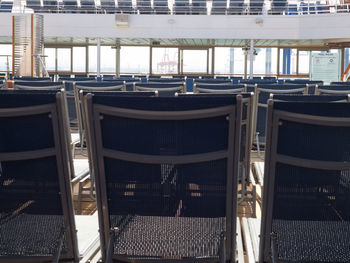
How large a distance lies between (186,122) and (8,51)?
23.2m

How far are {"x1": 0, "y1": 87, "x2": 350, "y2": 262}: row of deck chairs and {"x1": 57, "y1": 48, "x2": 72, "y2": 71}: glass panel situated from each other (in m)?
20.7

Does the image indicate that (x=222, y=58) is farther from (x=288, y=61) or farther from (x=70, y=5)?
(x=70, y=5)

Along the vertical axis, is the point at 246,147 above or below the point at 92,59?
below

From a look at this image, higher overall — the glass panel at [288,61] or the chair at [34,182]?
the glass panel at [288,61]

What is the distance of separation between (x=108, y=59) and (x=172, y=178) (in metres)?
20.7

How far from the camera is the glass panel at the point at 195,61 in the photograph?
2081 cm

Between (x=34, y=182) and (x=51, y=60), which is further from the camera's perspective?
(x=51, y=60)

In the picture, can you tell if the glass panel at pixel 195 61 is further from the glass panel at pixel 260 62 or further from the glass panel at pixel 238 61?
the glass panel at pixel 260 62

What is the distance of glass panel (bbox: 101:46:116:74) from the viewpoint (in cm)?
2123

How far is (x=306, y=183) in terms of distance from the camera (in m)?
1.21

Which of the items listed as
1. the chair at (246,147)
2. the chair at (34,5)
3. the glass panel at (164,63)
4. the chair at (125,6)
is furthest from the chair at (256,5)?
the chair at (246,147)

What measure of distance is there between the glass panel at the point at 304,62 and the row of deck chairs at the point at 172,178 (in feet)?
65.4

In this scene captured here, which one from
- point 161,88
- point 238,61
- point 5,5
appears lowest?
point 161,88

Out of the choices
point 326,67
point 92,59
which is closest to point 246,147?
point 326,67
